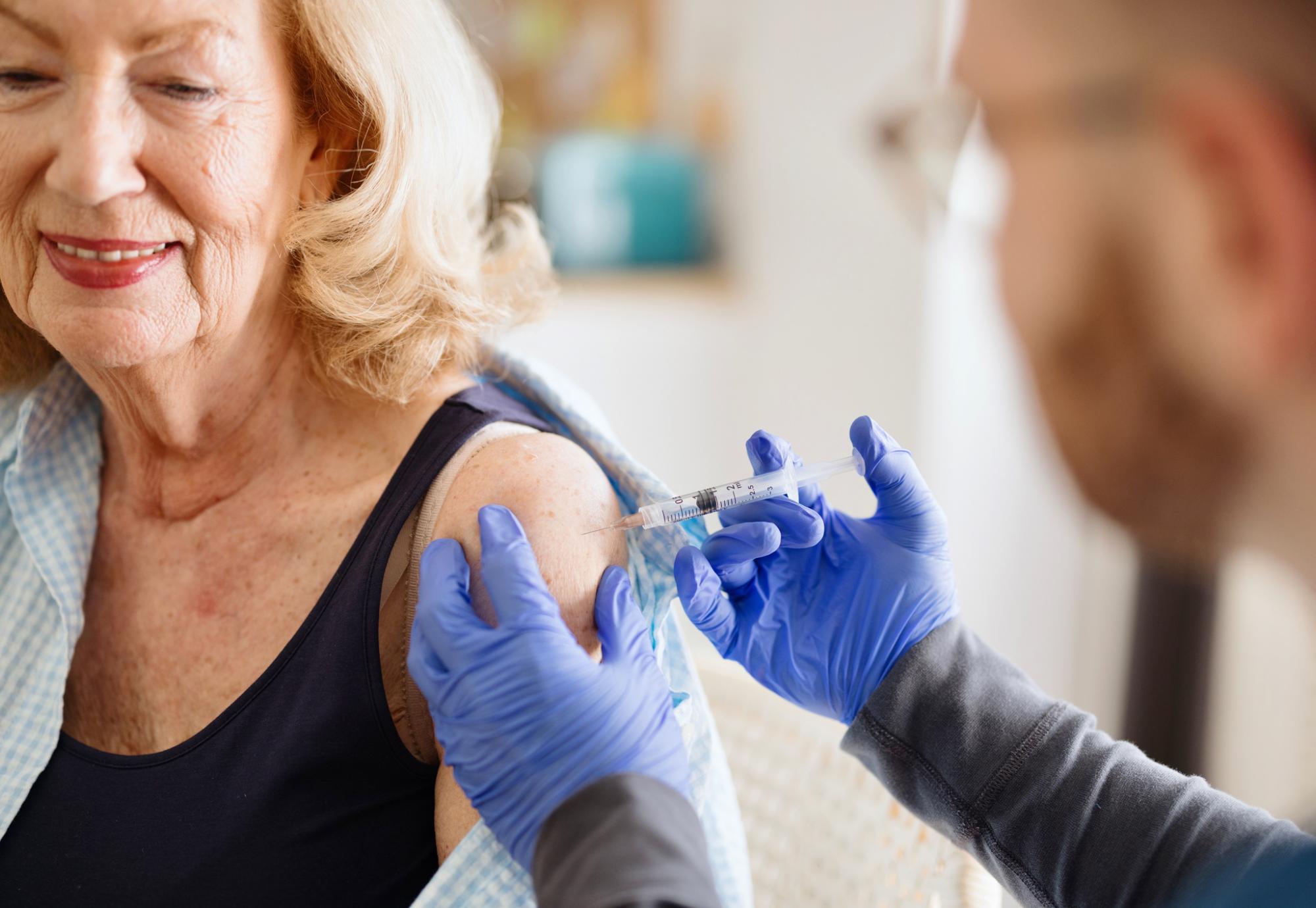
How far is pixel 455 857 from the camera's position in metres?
0.92

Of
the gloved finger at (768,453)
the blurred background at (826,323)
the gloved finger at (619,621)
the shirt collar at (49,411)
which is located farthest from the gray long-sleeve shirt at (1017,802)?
the blurred background at (826,323)

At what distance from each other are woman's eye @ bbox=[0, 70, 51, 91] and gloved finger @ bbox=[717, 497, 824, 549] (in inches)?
28.3

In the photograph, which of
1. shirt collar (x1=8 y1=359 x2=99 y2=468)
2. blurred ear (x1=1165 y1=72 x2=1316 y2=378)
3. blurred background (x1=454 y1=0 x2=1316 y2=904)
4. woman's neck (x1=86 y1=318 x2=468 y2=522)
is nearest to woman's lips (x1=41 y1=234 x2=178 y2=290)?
woman's neck (x1=86 y1=318 x2=468 y2=522)

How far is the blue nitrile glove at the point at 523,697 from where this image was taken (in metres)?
0.86

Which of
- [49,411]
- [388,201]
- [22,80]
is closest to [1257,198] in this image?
[388,201]

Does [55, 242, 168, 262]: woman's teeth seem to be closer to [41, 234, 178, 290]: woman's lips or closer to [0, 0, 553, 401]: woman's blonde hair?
[41, 234, 178, 290]: woman's lips

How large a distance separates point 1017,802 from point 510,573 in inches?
19.6

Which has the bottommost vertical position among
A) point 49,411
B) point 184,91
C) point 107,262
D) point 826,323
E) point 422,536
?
point 826,323

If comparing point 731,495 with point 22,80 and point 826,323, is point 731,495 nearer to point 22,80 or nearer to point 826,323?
point 22,80

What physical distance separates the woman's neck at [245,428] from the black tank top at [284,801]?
0.12 meters

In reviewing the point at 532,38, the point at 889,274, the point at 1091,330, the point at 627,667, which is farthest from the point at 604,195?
the point at 1091,330

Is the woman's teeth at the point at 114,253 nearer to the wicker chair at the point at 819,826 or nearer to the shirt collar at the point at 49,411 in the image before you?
the shirt collar at the point at 49,411

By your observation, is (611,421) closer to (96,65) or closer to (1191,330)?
(96,65)

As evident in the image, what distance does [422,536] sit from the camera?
1.03 m
